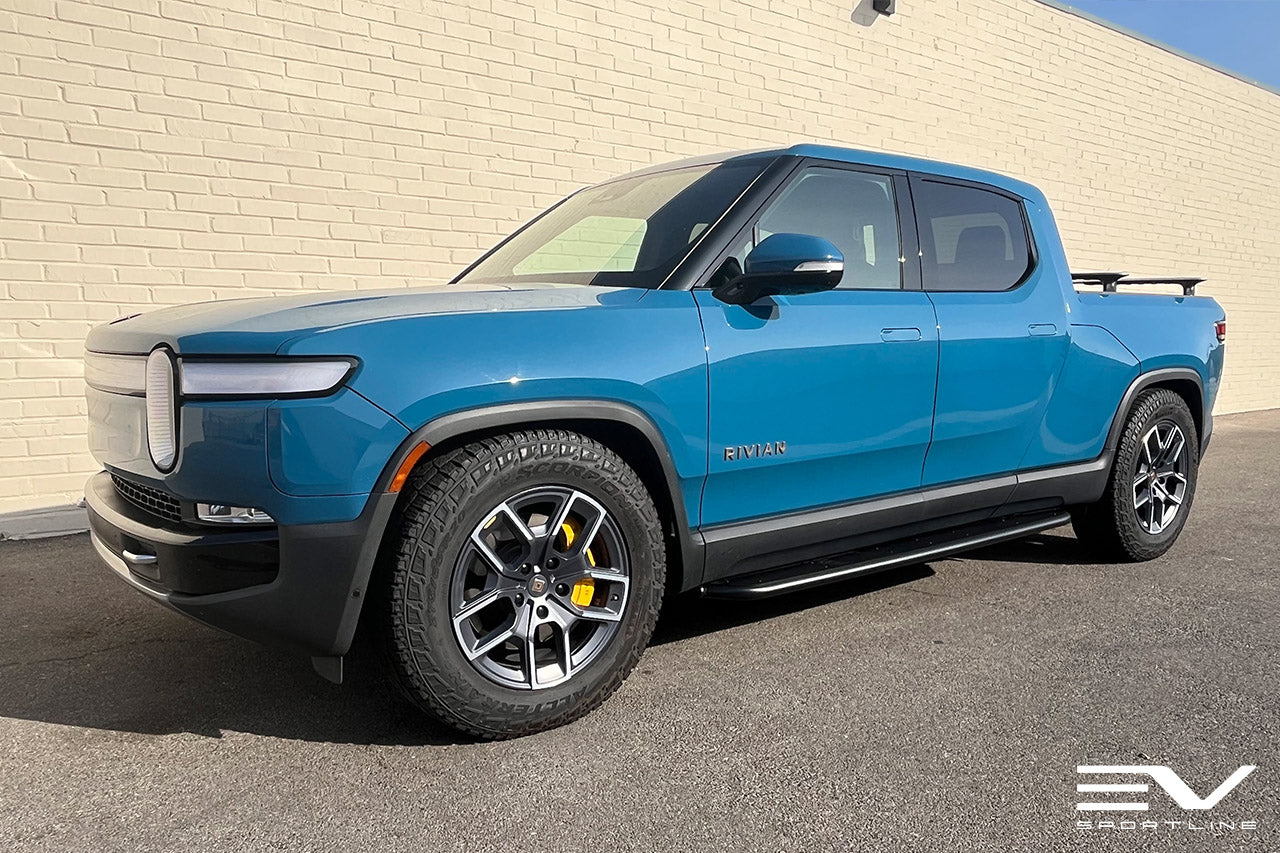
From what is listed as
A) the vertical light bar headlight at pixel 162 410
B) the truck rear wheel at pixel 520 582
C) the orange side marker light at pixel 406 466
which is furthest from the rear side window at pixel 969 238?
the vertical light bar headlight at pixel 162 410

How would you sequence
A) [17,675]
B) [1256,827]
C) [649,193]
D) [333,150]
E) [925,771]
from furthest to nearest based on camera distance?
[333,150], [649,193], [17,675], [925,771], [1256,827]

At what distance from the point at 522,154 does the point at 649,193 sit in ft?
10.8

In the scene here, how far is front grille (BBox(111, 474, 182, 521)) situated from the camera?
7.98 feet

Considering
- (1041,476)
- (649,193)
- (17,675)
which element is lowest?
(17,675)

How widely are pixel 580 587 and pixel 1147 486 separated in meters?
3.26

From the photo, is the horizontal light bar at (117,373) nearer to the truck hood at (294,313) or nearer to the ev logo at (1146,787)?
the truck hood at (294,313)

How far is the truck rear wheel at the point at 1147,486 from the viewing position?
442 cm

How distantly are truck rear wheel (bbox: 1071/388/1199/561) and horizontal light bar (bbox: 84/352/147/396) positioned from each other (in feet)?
13.2

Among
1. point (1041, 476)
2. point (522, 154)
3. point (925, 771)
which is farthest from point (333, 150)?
point (925, 771)

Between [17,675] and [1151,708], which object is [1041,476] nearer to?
[1151,708]

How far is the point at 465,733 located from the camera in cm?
257

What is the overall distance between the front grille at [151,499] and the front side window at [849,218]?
2010 mm

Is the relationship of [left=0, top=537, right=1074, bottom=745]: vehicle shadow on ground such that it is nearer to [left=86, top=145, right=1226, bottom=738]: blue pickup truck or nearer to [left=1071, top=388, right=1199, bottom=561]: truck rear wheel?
[left=86, top=145, right=1226, bottom=738]: blue pickup truck

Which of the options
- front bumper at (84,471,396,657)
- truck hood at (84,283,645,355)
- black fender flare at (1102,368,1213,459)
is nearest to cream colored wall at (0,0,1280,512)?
truck hood at (84,283,645,355)
